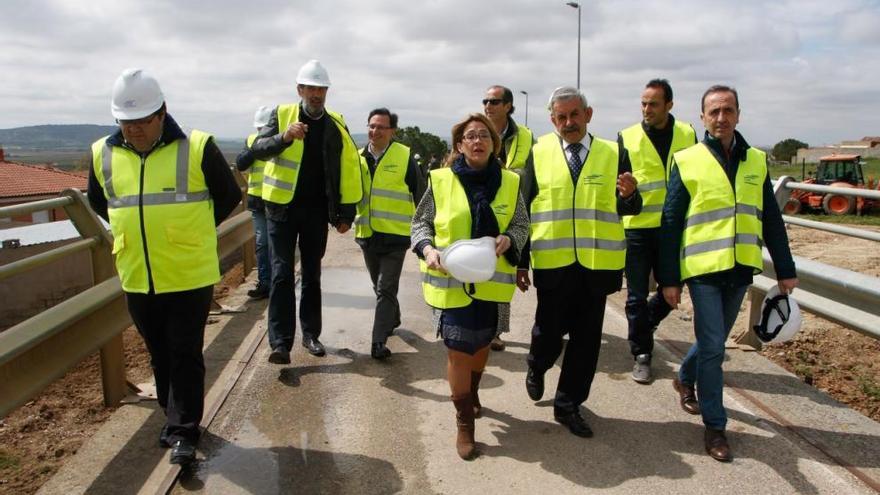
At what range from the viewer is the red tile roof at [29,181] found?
51000 millimetres

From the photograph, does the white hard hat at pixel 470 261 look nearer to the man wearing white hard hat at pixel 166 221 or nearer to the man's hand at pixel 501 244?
the man's hand at pixel 501 244

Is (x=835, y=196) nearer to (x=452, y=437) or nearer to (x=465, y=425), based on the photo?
Answer: (x=452, y=437)

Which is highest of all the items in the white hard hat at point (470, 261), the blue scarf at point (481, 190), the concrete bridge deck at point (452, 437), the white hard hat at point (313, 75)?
the white hard hat at point (313, 75)

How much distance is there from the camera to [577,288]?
3994 millimetres

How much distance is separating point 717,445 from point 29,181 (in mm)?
62264

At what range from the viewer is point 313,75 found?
4.88 metres

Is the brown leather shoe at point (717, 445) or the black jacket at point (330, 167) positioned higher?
the black jacket at point (330, 167)

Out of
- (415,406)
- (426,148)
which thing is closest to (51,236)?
(415,406)

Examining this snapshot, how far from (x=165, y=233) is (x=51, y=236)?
239 cm

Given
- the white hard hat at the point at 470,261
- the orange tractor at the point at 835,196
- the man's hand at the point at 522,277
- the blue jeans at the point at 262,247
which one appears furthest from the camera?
the orange tractor at the point at 835,196

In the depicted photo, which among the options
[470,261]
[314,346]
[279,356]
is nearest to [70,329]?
[279,356]

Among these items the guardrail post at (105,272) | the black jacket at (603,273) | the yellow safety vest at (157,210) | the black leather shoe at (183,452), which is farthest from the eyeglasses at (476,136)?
the guardrail post at (105,272)

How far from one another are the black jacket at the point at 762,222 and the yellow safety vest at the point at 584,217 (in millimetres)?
264

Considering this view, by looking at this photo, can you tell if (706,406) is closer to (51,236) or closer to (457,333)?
(457,333)
